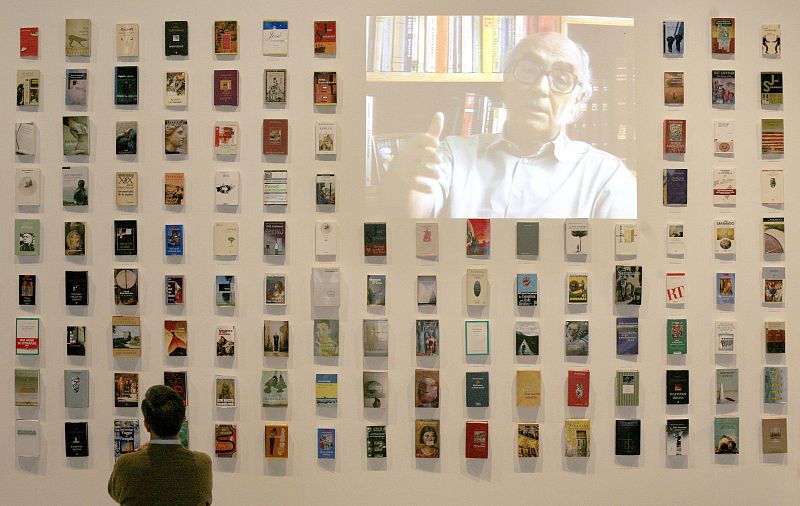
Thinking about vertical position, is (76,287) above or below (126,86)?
below

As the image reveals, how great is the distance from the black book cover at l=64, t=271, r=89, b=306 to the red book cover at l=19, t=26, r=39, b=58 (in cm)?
100

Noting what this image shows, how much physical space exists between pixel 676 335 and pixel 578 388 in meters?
0.49

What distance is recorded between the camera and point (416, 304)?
3.64m

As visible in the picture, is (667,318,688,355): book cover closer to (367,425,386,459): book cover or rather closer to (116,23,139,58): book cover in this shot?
(367,425,386,459): book cover

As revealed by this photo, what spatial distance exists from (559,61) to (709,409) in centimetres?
169

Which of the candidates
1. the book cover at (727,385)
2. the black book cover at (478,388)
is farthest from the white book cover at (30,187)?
the book cover at (727,385)

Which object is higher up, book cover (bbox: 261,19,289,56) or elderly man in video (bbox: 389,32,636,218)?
book cover (bbox: 261,19,289,56)

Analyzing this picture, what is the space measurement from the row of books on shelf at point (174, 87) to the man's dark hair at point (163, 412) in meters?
1.56

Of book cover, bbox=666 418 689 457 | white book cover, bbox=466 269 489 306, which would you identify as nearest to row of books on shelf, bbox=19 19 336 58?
white book cover, bbox=466 269 489 306

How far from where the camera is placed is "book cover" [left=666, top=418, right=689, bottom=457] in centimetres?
364

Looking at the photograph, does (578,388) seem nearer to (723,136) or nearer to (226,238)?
(723,136)

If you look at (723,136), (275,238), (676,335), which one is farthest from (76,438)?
(723,136)

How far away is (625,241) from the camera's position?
143 inches

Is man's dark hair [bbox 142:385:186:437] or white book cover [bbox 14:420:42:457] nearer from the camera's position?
man's dark hair [bbox 142:385:186:437]
